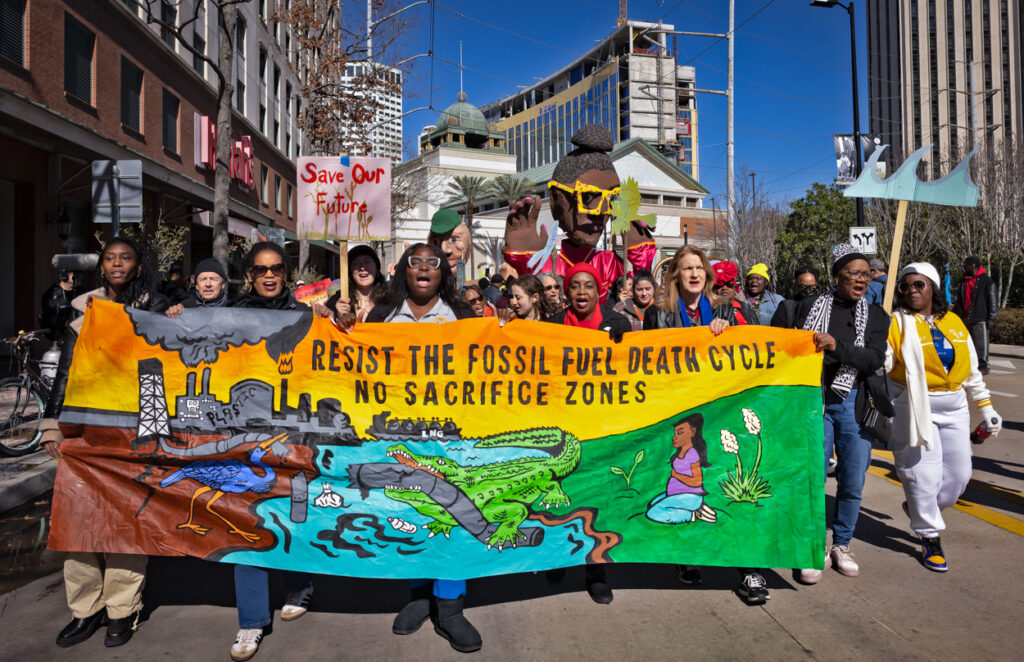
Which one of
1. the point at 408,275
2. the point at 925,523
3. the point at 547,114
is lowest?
the point at 925,523

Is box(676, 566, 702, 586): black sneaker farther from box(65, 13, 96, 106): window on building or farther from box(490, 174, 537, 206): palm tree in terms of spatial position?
box(490, 174, 537, 206): palm tree

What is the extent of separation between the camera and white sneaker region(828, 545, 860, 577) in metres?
4.14

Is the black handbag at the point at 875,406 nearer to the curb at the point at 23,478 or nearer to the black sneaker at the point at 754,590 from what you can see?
the black sneaker at the point at 754,590

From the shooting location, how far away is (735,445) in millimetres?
3857

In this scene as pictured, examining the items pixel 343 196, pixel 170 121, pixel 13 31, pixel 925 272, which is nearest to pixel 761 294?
pixel 925 272

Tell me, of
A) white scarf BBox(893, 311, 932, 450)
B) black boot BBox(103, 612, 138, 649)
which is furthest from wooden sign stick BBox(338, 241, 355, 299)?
white scarf BBox(893, 311, 932, 450)

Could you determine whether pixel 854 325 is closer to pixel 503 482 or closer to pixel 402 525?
pixel 503 482

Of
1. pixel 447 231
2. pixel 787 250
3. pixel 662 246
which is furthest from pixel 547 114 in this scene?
pixel 447 231

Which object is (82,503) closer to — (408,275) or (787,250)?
(408,275)

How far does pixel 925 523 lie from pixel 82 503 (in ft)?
15.4

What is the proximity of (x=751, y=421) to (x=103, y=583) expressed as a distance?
3.44 metres

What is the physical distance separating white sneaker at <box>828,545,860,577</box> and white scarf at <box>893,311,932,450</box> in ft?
2.49

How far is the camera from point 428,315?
3939 millimetres

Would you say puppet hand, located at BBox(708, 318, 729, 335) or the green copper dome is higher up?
the green copper dome
